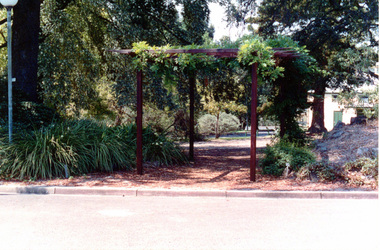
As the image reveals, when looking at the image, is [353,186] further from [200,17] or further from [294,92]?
[200,17]

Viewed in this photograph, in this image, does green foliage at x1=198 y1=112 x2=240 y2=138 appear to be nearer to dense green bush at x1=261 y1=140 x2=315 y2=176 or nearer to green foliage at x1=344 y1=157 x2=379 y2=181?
dense green bush at x1=261 y1=140 x2=315 y2=176

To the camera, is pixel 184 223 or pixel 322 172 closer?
pixel 184 223

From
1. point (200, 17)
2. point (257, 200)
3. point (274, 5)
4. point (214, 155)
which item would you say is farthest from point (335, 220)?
point (274, 5)

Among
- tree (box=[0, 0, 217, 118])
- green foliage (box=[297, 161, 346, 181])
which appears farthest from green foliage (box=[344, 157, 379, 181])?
tree (box=[0, 0, 217, 118])

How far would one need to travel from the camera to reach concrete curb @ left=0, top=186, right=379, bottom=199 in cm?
781

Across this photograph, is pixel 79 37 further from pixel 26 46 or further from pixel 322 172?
pixel 322 172

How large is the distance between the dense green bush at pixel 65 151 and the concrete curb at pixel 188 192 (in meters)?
0.83

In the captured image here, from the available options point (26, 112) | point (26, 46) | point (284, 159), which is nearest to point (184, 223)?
point (284, 159)

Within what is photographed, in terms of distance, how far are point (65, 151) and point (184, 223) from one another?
15.8 ft

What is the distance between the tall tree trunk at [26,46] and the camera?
41.1ft

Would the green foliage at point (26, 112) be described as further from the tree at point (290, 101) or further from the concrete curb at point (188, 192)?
the tree at point (290, 101)

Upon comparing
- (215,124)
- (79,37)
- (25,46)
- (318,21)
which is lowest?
(215,124)

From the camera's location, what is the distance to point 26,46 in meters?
12.6

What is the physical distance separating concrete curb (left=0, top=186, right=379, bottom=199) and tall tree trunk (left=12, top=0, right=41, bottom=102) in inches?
197
